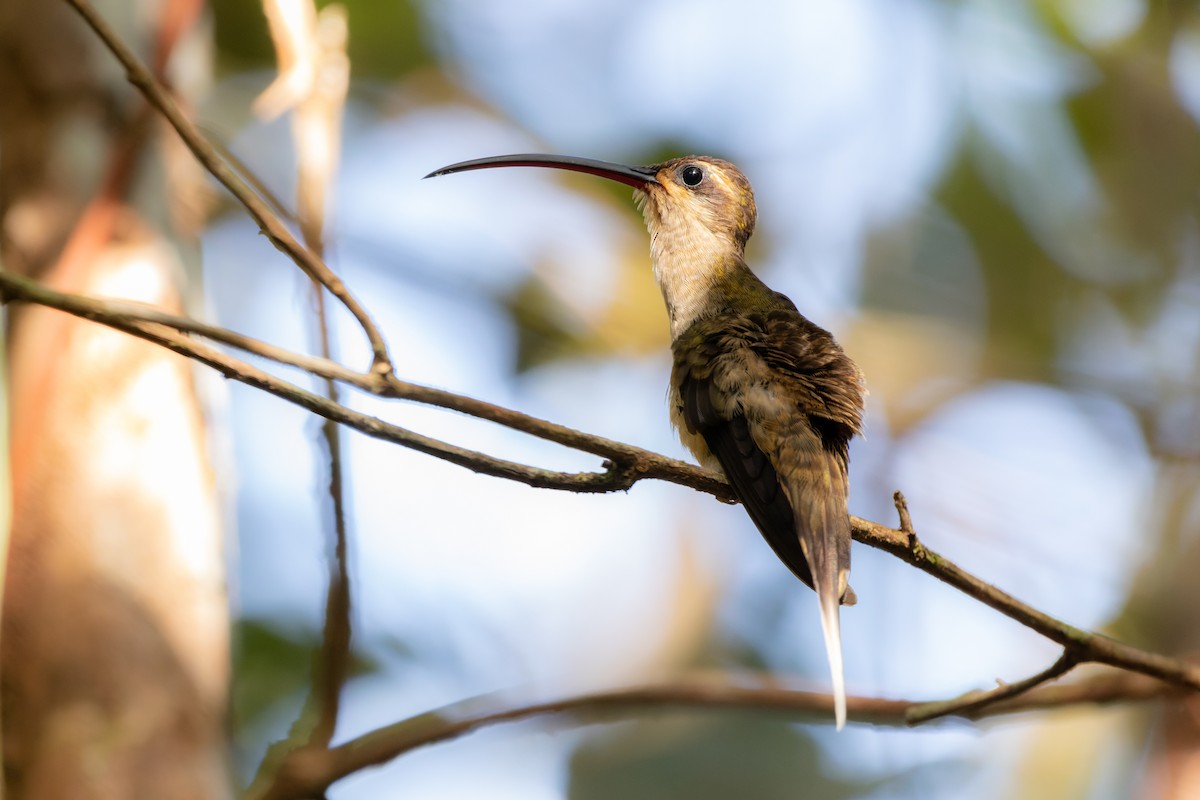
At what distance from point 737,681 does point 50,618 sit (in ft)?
6.03

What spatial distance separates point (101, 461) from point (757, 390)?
5.86 feet

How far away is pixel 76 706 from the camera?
8.96 ft

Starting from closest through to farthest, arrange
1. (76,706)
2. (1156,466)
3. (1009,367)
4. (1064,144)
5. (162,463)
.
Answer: (76,706)
(162,463)
(1156,466)
(1009,367)
(1064,144)

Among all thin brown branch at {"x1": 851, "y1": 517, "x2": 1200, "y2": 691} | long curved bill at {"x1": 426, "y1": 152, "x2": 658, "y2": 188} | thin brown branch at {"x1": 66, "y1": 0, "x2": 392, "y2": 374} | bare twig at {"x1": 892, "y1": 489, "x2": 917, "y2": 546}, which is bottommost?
thin brown branch at {"x1": 851, "y1": 517, "x2": 1200, "y2": 691}

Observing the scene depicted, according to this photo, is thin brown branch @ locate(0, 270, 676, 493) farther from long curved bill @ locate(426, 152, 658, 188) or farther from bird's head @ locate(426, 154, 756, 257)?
bird's head @ locate(426, 154, 756, 257)

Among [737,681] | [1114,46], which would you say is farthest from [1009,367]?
[737,681]

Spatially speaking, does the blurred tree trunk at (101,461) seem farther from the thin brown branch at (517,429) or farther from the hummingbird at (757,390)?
the thin brown branch at (517,429)

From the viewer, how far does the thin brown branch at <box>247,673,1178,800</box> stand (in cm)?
266

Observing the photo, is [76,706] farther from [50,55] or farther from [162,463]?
[50,55]

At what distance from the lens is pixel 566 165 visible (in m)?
4.44

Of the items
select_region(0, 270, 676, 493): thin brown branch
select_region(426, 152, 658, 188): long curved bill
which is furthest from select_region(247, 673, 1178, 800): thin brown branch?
select_region(426, 152, 658, 188): long curved bill

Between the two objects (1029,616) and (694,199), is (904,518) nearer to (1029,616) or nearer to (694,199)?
(1029,616)

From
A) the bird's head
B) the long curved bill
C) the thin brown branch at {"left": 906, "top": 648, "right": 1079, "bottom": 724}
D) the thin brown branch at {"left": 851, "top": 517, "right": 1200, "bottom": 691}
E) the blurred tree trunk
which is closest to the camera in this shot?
the thin brown branch at {"left": 851, "top": 517, "right": 1200, "bottom": 691}

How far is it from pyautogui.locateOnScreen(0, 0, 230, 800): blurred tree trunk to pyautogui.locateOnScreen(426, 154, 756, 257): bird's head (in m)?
1.89
